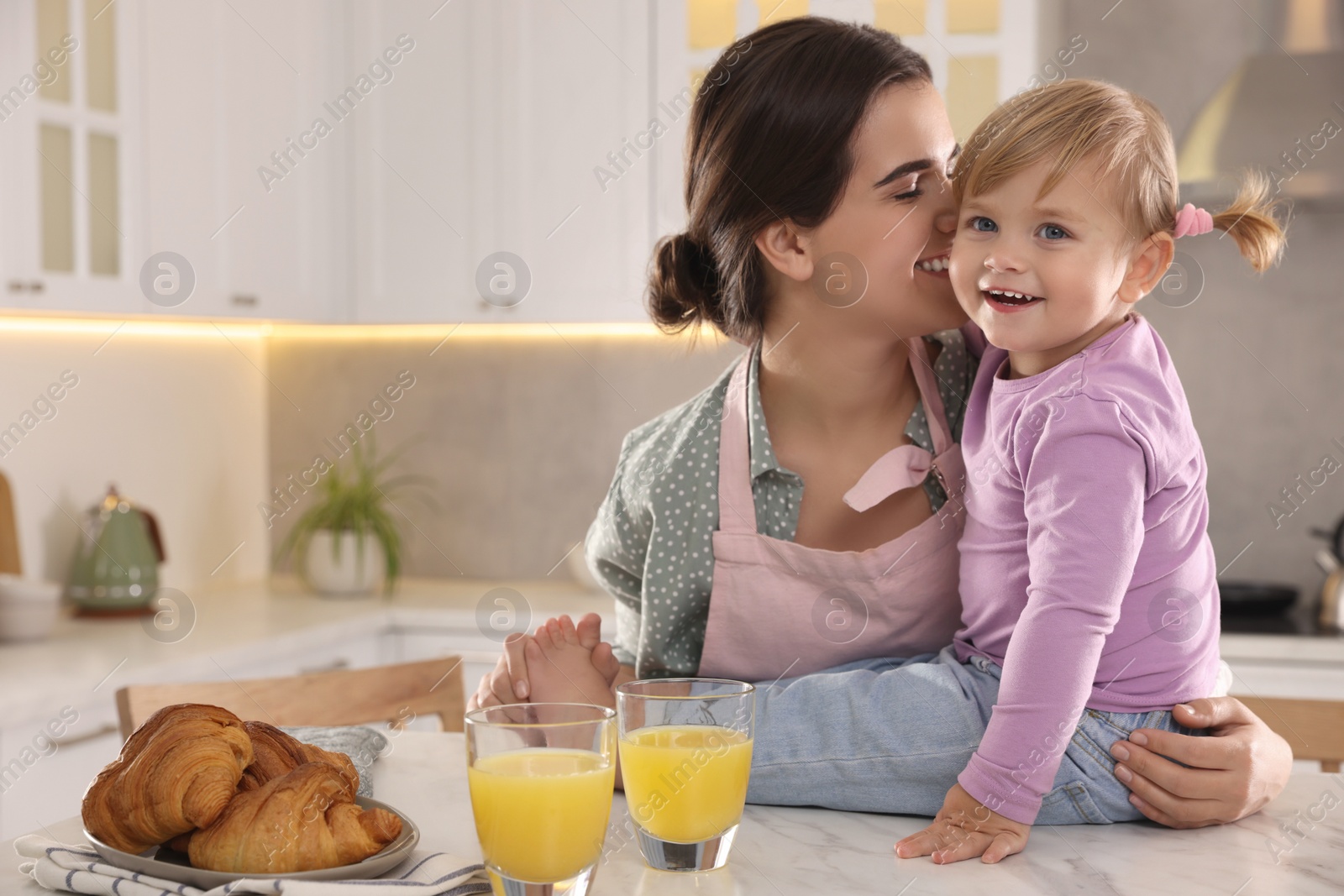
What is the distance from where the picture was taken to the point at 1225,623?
2.27 m

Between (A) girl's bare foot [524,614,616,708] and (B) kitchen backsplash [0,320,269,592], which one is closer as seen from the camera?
(A) girl's bare foot [524,614,616,708]

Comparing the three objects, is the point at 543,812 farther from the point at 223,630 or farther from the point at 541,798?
the point at 223,630

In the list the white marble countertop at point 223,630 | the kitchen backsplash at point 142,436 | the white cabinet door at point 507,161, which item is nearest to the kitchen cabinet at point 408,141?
the white cabinet door at point 507,161

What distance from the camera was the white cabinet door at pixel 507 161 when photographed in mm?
2590

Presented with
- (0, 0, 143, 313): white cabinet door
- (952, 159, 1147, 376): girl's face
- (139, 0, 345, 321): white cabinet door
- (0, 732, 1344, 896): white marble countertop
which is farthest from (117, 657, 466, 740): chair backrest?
(139, 0, 345, 321): white cabinet door

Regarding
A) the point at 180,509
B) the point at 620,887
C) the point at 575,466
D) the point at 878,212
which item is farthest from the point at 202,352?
the point at 620,887

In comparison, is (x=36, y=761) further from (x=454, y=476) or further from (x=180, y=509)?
(x=454, y=476)

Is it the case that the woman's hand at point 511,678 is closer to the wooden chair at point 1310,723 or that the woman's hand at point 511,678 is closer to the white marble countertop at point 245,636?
the wooden chair at point 1310,723

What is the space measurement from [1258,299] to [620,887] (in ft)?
7.87

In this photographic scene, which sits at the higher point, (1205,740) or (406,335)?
(406,335)

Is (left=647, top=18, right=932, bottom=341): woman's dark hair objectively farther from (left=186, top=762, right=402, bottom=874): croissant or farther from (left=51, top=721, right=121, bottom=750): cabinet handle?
(left=51, top=721, right=121, bottom=750): cabinet handle

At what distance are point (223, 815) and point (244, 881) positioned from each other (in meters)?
0.05

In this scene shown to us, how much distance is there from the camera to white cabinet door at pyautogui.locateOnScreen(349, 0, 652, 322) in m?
2.59

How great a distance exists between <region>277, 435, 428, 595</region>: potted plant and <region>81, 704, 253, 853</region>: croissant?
2080 millimetres
